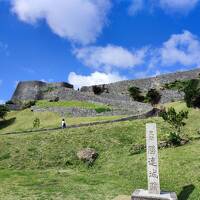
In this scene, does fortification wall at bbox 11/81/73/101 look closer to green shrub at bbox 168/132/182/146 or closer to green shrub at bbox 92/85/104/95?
green shrub at bbox 92/85/104/95

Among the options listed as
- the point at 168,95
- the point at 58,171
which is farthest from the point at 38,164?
the point at 168,95

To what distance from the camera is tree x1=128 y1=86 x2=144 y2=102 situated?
70562mm

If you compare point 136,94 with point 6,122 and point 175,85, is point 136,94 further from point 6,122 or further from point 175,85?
point 6,122

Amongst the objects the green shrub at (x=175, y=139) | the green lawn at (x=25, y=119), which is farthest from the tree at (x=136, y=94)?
the green shrub at (x=175, y=139)

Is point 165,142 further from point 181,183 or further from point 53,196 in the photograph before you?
point 53,196

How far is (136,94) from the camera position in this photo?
7125 cm

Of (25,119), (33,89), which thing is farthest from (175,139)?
(33,89)

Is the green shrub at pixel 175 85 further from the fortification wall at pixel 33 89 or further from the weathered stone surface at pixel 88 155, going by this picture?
the weathered stone surface at pixel 88 155

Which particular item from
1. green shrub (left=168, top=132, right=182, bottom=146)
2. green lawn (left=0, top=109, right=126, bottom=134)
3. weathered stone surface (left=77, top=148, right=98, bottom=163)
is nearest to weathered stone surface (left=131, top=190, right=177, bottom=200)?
weathered stone surface (left=77, top=148, right=98, bottom=163)

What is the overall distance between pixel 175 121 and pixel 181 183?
11.0 metres

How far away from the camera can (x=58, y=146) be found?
29.5 meters

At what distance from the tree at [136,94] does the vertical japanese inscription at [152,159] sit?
53.7m

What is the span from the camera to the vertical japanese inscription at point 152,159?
52.8 ft

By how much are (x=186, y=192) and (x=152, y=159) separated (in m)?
2.79
